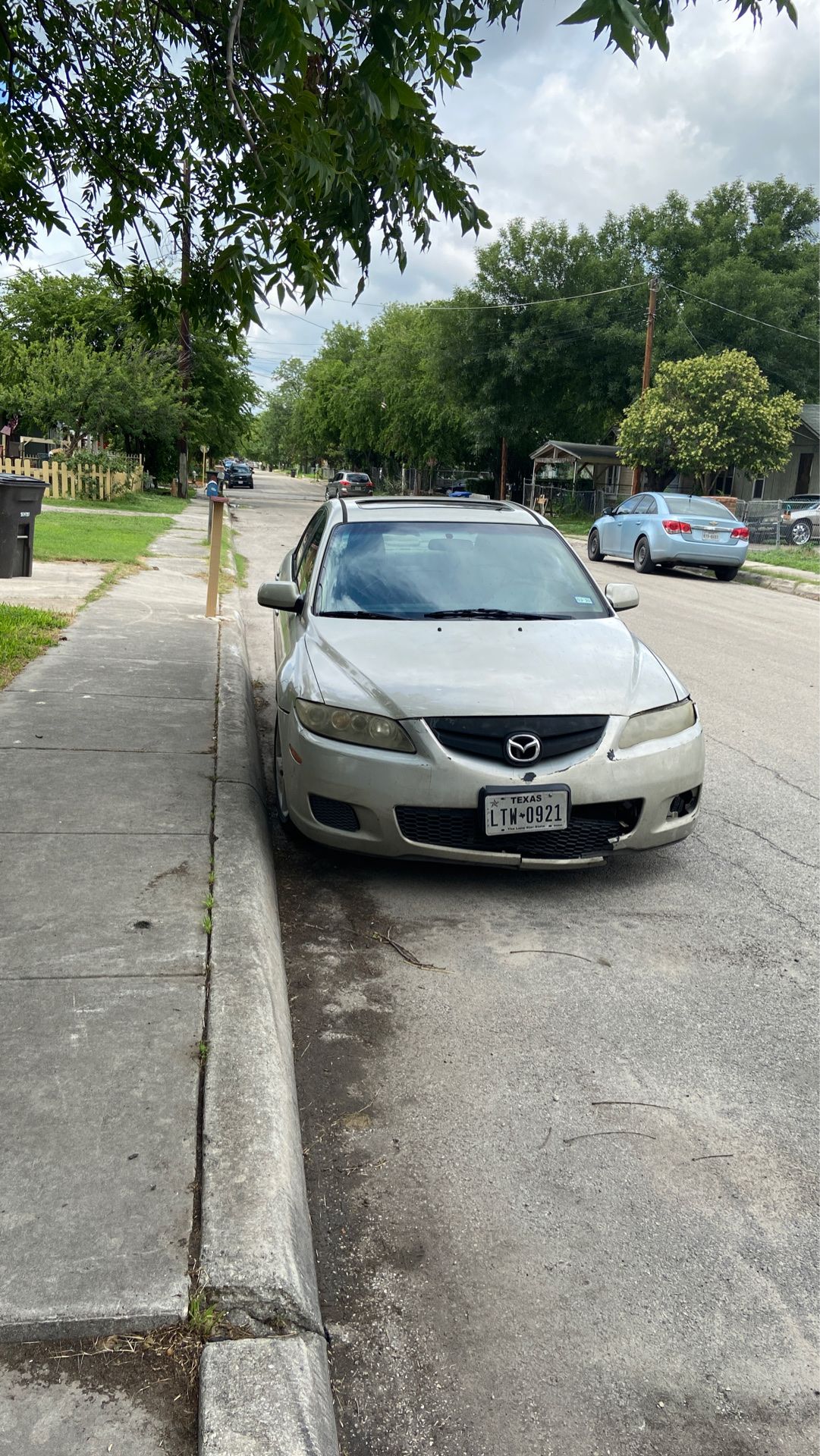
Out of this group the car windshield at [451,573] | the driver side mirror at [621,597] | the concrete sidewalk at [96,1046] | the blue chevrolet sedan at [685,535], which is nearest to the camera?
the concrete sidewalk at [96,1046]

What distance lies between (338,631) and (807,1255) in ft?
11.0

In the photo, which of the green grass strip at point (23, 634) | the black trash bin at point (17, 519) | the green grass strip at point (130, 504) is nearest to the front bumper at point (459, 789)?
the green grass strip at point (23, 634)

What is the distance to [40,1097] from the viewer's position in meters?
2.78

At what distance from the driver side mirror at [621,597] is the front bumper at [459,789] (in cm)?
146

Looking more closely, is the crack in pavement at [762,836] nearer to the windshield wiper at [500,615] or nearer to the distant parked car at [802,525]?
the windshield wiper at [500,615]

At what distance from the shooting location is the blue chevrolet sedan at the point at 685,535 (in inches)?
784

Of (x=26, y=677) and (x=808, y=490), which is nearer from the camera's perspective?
(x=26, y=677)

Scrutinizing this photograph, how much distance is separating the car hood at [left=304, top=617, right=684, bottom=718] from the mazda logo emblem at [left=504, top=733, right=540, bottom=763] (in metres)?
0.11

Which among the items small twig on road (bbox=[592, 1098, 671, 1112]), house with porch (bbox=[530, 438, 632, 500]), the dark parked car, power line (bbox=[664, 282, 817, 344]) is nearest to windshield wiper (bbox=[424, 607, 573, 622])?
small twig on road (bbox=[592, 1098, 671, 1112])

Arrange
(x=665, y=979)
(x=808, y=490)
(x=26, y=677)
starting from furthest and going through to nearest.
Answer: (x=808, y=490) → (x=26, y=677) → (x=665, y=979)

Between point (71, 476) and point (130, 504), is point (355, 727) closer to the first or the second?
point (71, 476)

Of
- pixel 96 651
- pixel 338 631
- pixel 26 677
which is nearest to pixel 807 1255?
pixel 338 631

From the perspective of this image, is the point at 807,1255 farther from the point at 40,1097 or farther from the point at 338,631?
the point at 338,631

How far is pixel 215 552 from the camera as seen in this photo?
35.3ft
